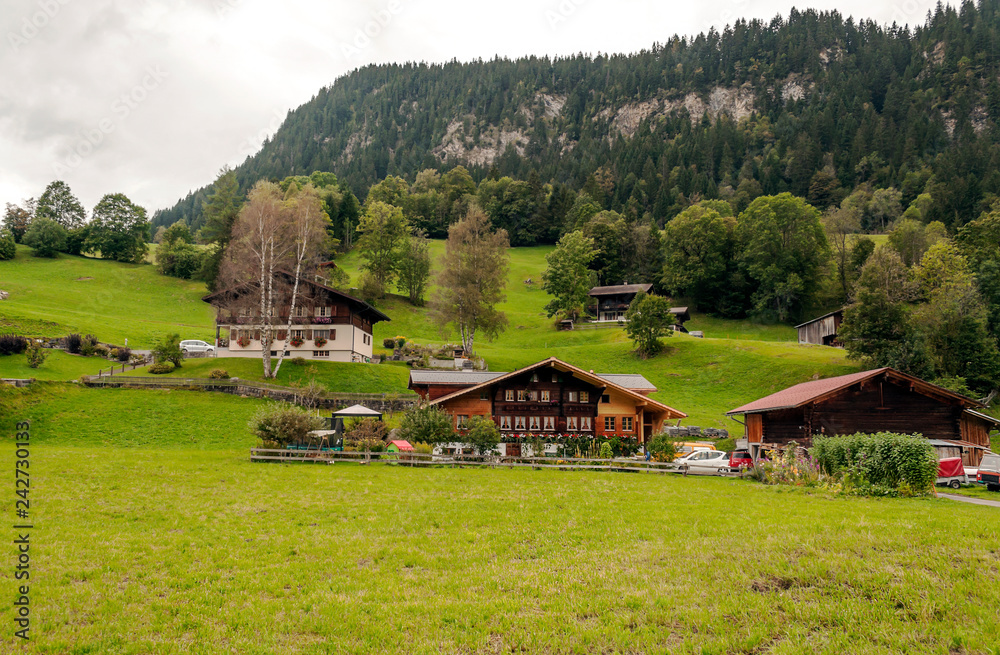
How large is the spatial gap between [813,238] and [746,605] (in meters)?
97.1

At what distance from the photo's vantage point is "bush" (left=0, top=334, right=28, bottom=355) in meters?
45.2

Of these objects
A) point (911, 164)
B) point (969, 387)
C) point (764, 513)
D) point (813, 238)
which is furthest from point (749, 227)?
point (764, 513)

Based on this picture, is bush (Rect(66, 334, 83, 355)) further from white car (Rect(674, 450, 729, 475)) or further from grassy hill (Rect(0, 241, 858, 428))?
white car (Rect(674, 450, 729, 475))

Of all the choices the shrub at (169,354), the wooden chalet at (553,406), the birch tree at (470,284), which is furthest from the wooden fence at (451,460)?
the birch tree at (470,284)

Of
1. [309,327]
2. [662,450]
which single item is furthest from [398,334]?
[662,450]

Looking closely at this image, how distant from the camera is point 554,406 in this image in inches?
1526

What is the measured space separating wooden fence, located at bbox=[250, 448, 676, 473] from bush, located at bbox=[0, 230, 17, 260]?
85473 mm

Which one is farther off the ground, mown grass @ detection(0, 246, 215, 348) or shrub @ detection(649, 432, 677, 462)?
mown grass @ detection(0, 246, 215, 348)

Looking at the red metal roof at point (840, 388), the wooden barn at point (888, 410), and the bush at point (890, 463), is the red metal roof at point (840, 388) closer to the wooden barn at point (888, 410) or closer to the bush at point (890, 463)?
the wooden barn at point (888, 410)

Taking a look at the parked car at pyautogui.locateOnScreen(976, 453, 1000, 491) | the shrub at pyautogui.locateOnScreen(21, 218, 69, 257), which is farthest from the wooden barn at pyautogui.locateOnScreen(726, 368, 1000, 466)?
Result: the shrub at pyautogui.locateOnScreen(21, 218, 69, 257)

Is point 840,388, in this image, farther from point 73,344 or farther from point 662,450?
point 73,344

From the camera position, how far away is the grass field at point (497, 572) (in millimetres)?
8023

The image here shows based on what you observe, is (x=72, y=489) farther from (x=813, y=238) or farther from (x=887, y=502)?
(x=813, y=238)

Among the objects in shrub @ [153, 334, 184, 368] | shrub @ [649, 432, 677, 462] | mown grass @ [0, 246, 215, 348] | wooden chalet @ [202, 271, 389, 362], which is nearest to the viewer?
shrub @ [649, 432, 677, 462]
